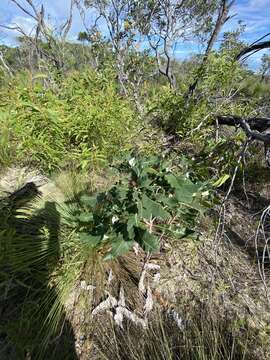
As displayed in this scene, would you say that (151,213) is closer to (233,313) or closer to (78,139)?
(233,313)

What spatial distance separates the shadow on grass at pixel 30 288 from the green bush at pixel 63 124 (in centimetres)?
49

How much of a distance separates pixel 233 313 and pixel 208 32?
795 centimetres

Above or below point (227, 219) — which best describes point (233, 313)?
below

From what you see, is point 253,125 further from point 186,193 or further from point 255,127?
point 186,193

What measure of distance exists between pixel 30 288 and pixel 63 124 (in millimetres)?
1221

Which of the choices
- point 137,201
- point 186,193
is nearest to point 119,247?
point 137,201

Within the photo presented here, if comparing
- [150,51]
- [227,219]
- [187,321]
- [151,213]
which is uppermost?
[150,51]

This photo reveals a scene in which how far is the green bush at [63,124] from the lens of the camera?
1.93 meters

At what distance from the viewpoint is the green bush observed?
6.32 ft

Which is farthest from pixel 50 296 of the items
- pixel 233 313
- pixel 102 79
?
pixel 102 79

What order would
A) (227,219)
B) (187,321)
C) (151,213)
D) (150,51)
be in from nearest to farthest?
(151,213)
(187,321)
(227,219)
(150,51)

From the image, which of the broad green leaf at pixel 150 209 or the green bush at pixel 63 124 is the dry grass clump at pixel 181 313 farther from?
the green bush at pixel 63 124

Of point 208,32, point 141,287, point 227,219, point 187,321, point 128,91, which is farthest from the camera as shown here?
point 208,32

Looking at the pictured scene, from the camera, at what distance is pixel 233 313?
1.47 m
